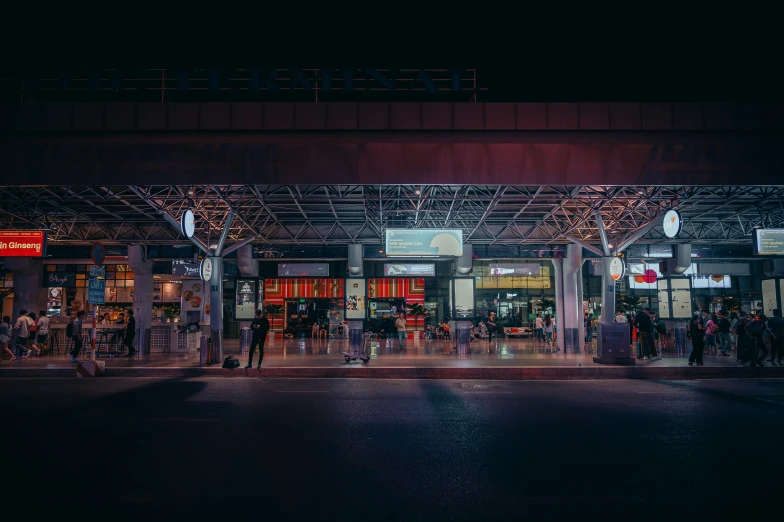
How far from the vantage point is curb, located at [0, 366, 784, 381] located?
14641 mm

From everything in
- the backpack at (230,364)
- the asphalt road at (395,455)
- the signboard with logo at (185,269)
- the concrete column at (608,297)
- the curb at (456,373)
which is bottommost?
the curb at (456,373)

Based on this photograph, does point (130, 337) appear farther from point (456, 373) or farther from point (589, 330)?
point (589, 330)

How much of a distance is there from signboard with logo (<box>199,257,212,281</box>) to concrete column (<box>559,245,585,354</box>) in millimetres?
15481

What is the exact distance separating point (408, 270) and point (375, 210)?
1068 cm

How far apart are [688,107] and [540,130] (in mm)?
3637

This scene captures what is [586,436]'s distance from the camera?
7230 mm

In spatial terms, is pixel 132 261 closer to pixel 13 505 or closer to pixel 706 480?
pixel 13 505

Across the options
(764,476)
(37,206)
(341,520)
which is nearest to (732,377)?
(764,476)

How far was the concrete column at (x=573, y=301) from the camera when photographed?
74.8ft

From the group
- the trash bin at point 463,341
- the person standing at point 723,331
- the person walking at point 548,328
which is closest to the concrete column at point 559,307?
the person walking at point 548,328

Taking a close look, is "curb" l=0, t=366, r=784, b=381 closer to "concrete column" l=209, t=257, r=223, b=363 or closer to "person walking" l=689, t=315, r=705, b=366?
"person walking" l=689, t=315, r=705, b=366

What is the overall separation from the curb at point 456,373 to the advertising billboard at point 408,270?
650 inches

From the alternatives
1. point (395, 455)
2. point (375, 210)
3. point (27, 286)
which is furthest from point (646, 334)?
point (27, 286)

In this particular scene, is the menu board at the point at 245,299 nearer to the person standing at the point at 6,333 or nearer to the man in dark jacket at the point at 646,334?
the person standing at the point at 6,333
